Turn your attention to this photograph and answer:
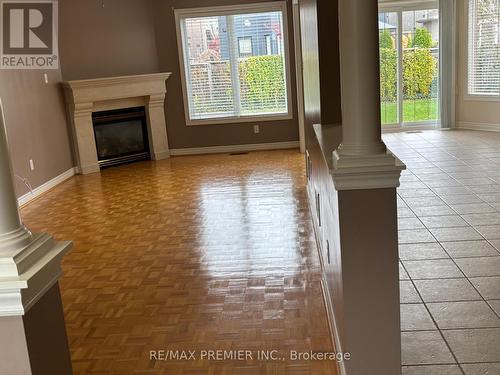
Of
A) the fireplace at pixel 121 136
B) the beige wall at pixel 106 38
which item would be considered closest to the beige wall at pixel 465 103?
the beige wall at pixel 106 38

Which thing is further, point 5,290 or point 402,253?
point 402,253

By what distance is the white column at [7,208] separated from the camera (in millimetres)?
1693

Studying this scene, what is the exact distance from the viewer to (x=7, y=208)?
171 centimetres

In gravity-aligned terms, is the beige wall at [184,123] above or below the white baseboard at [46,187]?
above

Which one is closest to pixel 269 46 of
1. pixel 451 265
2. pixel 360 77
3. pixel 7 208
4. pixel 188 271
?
pixel 188 271

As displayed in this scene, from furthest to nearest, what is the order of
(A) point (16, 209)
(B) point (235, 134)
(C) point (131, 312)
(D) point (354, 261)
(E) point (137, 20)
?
(B) point (235, 134) < (E) point (137, 20) < (C) point (131, 312) < (D) point (354, 261) < (A) point (16, 209)

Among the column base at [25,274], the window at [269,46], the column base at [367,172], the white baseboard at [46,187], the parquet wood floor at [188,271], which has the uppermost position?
the window at [269,46]

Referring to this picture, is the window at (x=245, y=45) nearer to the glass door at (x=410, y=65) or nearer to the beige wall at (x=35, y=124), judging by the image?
the glass door at (x=410, y=65)

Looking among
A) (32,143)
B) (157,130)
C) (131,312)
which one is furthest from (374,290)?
(157,130)

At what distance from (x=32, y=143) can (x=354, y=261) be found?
17.7 ft

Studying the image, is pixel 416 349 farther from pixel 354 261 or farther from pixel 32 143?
pixel 32 143

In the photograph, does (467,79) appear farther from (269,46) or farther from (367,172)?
(367,172)

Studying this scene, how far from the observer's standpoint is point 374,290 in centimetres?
219

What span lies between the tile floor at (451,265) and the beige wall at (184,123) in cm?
267
